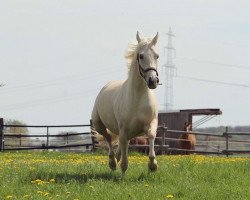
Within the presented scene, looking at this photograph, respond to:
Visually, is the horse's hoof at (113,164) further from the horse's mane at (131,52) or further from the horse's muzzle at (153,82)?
the horse's muzzle at (153,82)

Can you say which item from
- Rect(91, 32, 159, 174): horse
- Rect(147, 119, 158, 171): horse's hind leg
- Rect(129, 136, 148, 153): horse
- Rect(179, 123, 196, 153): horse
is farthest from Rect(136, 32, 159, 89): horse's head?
Rect(179, 123, 196, 153): horse

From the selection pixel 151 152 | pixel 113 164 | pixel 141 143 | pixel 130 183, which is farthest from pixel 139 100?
pixel 141 143

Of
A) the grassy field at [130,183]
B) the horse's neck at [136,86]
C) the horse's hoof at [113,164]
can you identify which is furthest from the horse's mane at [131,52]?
the grassy field at [130,183]

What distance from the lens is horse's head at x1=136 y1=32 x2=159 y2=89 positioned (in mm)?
8914

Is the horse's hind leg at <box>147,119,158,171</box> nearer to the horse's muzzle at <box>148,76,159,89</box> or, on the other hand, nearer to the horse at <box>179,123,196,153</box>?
the horse's muzzle at <box>148,76,159,89</box>

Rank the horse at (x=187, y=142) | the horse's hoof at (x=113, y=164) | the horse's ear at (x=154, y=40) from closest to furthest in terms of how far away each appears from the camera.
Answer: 1. the horse's ear at (x=154, y=40)
2. the horse's hoof at (x=113, y=164)
3. the horse at (x=187, y=142)

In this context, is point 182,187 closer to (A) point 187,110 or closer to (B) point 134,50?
(B) point 134,50

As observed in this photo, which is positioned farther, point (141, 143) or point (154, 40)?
point (141, 143)

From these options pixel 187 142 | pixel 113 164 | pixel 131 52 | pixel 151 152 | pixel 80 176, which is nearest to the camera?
pixel 151 152

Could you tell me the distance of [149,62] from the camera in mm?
9234

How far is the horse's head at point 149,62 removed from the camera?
891 cm

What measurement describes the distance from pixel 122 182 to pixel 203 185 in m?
1.23

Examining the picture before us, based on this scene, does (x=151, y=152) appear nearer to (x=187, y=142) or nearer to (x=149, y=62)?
(x=149, y=62)

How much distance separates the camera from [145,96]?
31.4 ft
